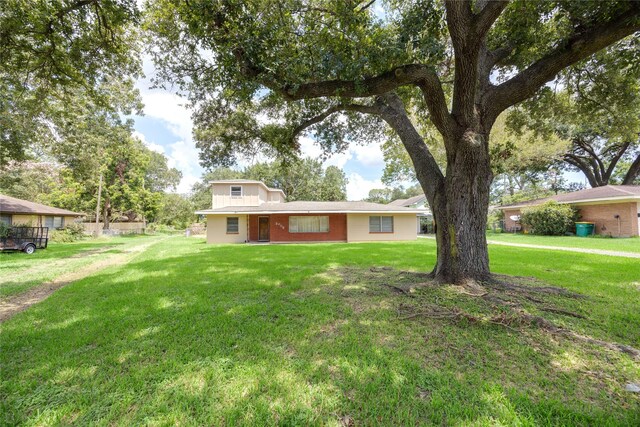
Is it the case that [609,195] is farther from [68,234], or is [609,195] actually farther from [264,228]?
[68,234]

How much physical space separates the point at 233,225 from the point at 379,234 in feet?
35.2

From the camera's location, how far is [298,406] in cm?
220

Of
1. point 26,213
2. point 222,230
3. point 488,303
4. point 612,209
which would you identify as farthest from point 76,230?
point 612,209

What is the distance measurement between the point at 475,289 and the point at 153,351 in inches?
206

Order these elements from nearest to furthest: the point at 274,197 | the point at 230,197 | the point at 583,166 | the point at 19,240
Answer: the point at 19,240 < the point at 230,197 < the point at 274,197 < the point at 583,166

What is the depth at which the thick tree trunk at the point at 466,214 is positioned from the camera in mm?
5234

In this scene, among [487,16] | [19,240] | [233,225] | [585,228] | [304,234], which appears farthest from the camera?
[233,225]

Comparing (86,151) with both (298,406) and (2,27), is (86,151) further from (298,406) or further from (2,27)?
(298,406)

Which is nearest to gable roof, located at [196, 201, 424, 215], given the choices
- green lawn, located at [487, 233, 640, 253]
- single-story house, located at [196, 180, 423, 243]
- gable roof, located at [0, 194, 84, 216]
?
single-story house, located at [196, 180, 423, 243]

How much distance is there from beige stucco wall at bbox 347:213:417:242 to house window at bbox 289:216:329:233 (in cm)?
175

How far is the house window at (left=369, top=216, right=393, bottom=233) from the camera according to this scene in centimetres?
1920

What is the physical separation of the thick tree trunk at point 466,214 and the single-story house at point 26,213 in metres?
25.8

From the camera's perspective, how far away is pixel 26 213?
63.2ft

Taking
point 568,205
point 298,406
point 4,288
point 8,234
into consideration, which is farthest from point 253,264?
point 568,205
